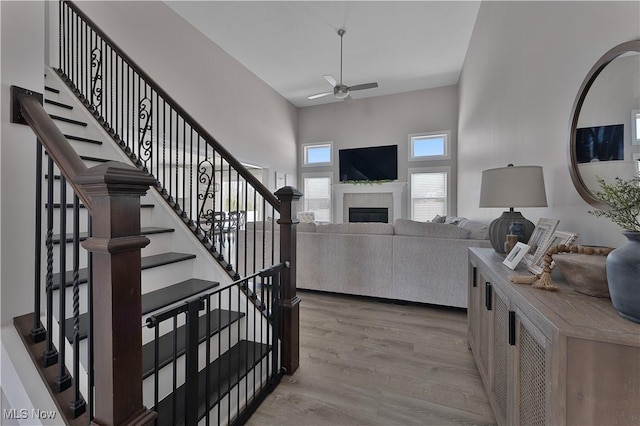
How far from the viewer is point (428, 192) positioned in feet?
23.1

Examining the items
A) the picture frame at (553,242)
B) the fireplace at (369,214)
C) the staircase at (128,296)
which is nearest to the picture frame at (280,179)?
the fireplace at (369,214)

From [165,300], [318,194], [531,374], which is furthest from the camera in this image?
[318,194]

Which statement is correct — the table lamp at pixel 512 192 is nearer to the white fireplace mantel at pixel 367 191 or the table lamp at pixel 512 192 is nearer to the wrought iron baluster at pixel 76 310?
the wrought iron baluster at pixel 76 310

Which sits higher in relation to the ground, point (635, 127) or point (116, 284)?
point (635, 127)

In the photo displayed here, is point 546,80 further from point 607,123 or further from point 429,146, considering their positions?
point 429,146

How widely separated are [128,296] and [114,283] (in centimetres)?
6

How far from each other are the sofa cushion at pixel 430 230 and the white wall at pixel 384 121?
3.98 meters

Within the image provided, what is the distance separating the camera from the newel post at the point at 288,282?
198 cm

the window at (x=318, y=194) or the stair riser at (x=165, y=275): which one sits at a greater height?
the window at (x=318, y=194)

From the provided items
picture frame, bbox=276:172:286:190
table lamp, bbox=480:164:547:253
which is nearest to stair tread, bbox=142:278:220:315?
table lamp, bbox=480:164:547:253

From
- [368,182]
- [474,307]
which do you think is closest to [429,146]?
[368,182]

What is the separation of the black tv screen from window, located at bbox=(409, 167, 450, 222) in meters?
0.53

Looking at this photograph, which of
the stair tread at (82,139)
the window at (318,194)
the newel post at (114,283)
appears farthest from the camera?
the window at (318,194)

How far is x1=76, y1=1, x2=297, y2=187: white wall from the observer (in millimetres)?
3838
